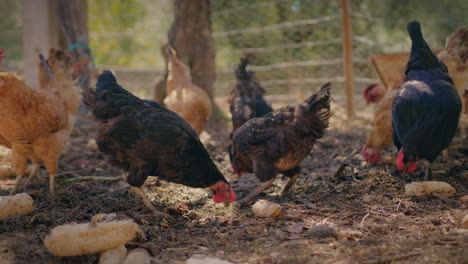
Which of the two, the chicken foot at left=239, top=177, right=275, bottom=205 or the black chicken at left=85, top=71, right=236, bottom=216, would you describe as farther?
the chicken foot at left=239, top=177, right=275, bottom=205

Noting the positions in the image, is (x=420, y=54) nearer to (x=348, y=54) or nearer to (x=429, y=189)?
(x=429, y=189)

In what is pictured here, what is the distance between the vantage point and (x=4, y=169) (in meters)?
4.50

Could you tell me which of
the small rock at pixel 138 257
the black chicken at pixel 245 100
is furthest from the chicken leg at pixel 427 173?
the small rock at pixel 138 257

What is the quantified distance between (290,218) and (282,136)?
869 mm

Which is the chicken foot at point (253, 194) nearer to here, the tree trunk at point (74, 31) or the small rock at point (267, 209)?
A: the small rock at point (267, 209)

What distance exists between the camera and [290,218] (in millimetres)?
3158

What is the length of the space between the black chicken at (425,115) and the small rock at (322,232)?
1255mm

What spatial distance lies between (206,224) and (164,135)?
2.63 ft

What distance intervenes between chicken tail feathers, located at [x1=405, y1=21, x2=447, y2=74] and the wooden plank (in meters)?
4.24

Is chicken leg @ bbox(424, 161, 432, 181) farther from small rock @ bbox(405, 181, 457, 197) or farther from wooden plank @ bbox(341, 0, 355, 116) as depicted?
wooden plank @ bbox(341, 0, 355, 116)

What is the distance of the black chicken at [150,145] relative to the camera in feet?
11.3

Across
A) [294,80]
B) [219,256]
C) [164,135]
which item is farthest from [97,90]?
[294,80]

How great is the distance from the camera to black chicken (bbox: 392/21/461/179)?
3557 millimetres

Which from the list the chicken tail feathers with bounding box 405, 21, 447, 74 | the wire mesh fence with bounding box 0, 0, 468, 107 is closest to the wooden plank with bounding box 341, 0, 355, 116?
the wire mesh fence with bounding box 0, 0, 468, 107
